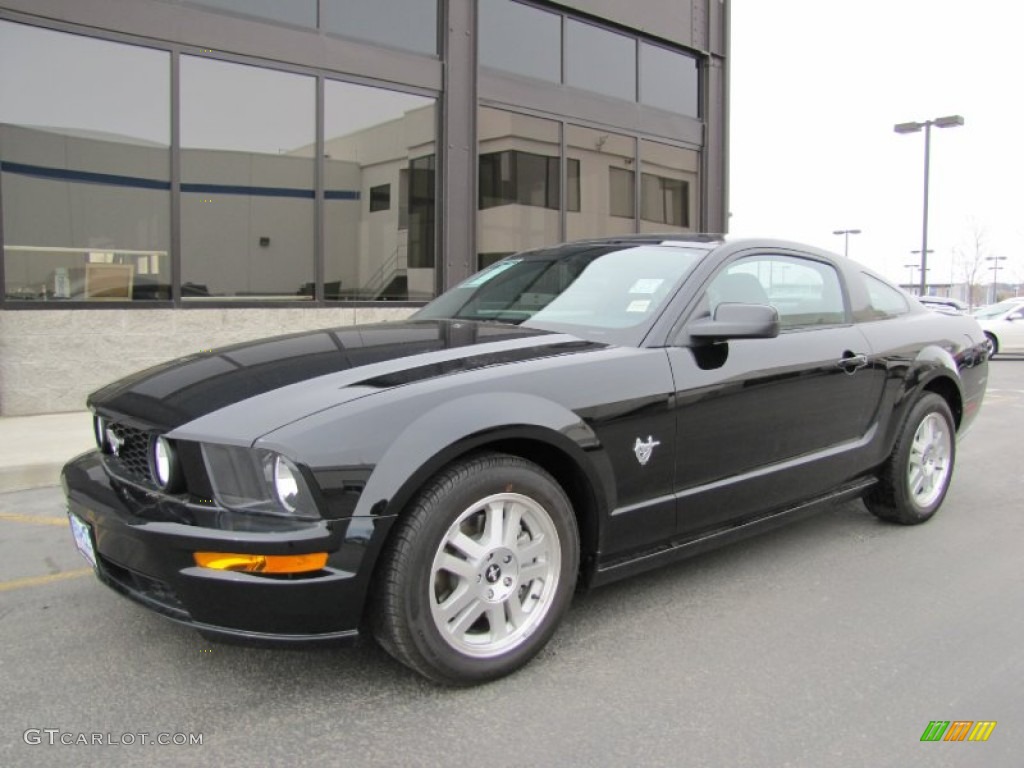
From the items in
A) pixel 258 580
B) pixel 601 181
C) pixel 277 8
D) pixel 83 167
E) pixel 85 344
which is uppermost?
pixel 277 8

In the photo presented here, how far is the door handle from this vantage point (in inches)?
159

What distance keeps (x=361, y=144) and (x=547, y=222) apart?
331cm

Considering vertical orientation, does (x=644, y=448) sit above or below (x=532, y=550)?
above

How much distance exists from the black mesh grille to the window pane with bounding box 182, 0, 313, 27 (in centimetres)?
758

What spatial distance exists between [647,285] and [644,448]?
83 cm

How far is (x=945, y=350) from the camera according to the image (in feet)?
15.7

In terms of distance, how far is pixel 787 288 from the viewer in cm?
407

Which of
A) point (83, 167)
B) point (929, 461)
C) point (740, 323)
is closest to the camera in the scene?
point (740, 323)

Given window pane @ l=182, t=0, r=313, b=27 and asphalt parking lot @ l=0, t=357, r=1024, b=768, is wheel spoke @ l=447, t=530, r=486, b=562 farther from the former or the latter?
window pane @ l=182, t=0, r=313, b=27

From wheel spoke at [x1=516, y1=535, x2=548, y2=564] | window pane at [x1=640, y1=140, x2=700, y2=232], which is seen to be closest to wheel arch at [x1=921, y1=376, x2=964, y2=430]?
wheel spoke at [x1=516, y1=535, x2=548, y2=564]

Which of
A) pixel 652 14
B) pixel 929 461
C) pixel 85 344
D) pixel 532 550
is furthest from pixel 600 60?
pixel 532 550

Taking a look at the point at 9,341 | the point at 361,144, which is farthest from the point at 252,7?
the point at 9,341

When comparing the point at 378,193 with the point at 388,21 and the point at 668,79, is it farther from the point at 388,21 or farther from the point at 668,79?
the point at 668,79

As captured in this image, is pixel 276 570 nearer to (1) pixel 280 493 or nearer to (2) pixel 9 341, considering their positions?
(1) pixel 280 493
